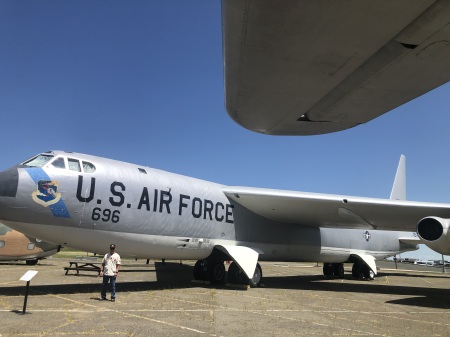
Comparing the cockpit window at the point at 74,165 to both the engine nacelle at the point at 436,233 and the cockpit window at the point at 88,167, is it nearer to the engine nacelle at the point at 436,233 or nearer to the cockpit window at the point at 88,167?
the cockpit window at the point at 88,167

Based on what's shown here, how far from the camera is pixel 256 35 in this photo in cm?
335

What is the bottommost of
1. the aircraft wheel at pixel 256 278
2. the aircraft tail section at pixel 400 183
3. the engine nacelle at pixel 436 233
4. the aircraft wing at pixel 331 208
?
the aircraft wheel at pixel 256 278

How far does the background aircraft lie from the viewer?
2345 cm

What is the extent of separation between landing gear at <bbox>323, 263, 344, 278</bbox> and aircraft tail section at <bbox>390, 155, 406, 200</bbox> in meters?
6.70

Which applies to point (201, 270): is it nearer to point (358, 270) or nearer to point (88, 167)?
point (88, 167)

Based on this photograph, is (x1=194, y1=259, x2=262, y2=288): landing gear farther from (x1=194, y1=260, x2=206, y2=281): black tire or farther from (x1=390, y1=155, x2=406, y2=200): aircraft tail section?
(x1=390, y1=155, x2=406, y2=200): aircraft tail section

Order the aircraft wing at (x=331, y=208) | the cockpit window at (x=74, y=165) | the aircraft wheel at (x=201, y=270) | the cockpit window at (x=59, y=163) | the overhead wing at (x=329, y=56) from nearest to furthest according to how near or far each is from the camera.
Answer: the overhead wing at (x=329, y=56) < the cockpit window at (x=59, y=163) < the cockpit window at (x=74, y=165) < the aircraft wing at (x=331, y=208) < the aircraft wheel at (x=201, y=270)

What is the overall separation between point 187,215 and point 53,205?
4587 millimetres

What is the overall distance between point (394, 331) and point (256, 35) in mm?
6606

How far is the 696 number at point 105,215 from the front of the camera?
427 inches

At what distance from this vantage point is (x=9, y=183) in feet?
31.7

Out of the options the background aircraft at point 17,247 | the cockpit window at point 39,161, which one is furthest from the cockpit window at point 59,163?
the background aircraft at point 17,247

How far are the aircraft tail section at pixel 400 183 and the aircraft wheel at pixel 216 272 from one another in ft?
52.9

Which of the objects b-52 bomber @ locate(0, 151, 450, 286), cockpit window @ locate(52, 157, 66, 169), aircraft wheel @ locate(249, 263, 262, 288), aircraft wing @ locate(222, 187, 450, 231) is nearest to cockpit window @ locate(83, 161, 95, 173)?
b-52 bomber @ locate(0, 151, 450, 286)
